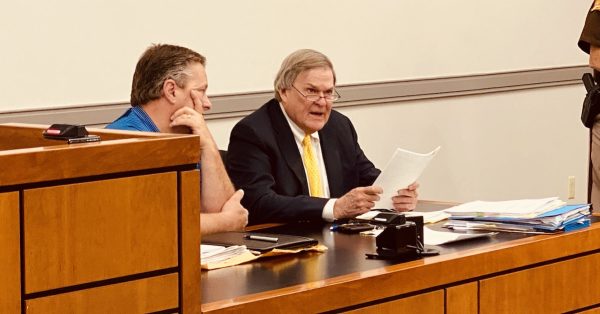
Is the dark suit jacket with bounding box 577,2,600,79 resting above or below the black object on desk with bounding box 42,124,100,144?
above

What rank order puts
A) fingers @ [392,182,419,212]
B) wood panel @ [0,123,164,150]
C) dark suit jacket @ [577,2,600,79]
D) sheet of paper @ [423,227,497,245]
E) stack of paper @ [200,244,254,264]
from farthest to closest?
dark suit jacket @ [577,2,600,79], fingers @ [392,182,419,212], sheet of paper @ [423,227,497,245], stack of paper @ [200,244,254,264], wood panel @ [0,123,164,150]

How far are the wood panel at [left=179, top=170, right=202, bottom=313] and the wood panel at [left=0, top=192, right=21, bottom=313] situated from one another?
386mm

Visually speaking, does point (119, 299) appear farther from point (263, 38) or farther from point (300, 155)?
point (263, 38)

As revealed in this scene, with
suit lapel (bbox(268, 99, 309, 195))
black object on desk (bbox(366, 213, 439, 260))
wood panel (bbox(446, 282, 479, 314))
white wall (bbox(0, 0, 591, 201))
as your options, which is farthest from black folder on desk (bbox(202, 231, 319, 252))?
white wall (bbox(0, 0, 591, 201))

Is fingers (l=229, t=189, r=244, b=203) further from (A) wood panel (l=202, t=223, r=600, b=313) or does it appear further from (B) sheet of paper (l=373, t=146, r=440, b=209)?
(A) wood panel (l=202, t=223, r=600, b=313)

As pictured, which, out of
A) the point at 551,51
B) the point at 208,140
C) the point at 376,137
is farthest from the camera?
the point at 551,51

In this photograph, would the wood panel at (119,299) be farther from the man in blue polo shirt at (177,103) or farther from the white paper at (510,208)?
the white paper at (510,208)

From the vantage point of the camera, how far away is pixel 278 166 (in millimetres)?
4254

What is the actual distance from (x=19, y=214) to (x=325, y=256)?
1.22 m

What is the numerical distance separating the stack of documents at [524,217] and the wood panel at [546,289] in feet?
0.43

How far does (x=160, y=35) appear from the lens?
541 cm

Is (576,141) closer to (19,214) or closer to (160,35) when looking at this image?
(160,35)

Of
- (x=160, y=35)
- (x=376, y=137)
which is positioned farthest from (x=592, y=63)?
(x=160, y=35)

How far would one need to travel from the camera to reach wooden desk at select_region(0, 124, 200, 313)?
2.19 m
